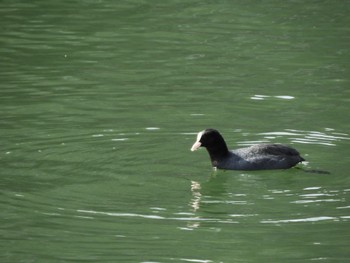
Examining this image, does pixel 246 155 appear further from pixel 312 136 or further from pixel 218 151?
pixel 312 136

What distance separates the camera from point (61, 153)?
14.7 metres

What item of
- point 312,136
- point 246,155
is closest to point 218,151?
point 246,155

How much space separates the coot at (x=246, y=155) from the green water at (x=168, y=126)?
5.6 inches

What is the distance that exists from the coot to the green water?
0.47ft

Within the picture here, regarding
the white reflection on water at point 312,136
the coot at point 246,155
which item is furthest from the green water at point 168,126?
the coot at point 246,155

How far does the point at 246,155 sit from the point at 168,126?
209 centimetres

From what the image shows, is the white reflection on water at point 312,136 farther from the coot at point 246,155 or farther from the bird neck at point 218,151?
the bird neck at point 218,151

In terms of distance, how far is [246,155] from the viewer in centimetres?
1433

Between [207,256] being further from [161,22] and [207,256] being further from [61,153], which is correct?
[161,22]

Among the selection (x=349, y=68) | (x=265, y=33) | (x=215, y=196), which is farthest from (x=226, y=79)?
(x=215, y=196)

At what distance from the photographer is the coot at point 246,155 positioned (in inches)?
559

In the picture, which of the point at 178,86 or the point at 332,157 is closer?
the point at 332,157

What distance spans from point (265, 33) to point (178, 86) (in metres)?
4.39

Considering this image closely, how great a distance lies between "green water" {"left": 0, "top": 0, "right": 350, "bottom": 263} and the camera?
11438 millimetres
